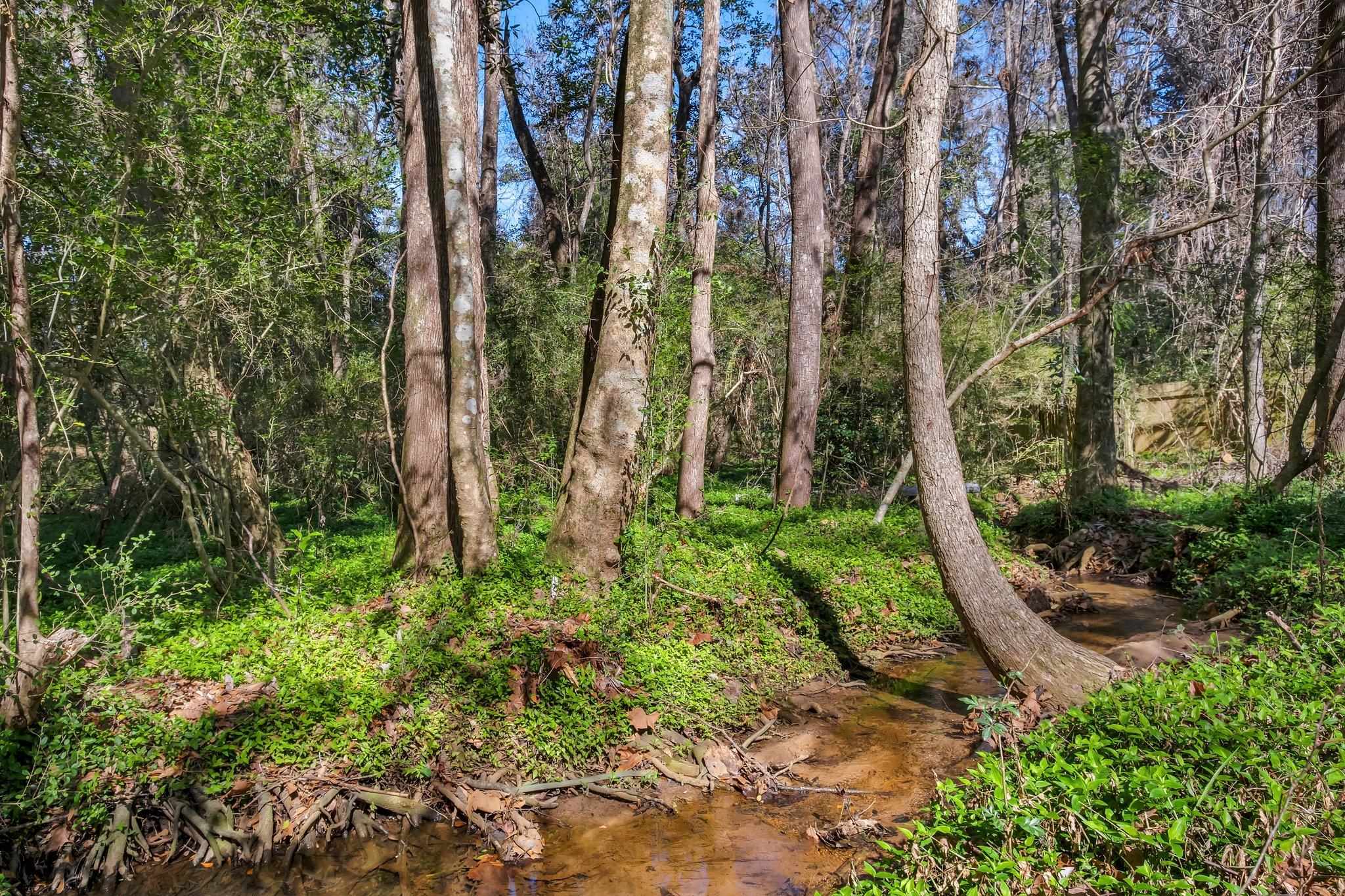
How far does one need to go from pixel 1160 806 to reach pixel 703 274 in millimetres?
7602

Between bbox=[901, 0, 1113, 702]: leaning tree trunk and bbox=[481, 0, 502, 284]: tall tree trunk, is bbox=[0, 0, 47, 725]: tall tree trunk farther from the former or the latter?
bbox=[481, 0, 502, 284]: tall tree trunk

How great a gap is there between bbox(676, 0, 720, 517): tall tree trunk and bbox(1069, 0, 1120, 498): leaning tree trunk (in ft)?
16.5

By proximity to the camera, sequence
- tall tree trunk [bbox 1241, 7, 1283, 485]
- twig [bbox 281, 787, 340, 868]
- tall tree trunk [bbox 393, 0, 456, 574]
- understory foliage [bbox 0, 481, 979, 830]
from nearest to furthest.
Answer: twig [bbox 281, 787, 340, 868]
understory foliage [bbox 0, 481, 979, 830]
tall tree trunk [bbox 393, 0, 456, 574]
tall tree trunk [bbox 1241, 7, 1283, 485]

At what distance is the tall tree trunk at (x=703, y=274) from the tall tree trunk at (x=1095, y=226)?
16.6 ft

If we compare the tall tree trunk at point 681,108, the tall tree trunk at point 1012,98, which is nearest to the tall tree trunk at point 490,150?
the tall tree trunk at point 681,108

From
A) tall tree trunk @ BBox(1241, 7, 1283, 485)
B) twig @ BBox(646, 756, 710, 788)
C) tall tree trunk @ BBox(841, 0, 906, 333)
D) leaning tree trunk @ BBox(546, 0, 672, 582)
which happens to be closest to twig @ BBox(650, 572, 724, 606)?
leaning tree trunk @ BBox(546, 0, 672, 582)

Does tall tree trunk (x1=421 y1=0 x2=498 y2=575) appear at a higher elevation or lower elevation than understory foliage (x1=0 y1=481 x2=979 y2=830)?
higher

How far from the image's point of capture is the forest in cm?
388

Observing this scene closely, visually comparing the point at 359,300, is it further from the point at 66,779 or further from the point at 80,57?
the point at 66,779

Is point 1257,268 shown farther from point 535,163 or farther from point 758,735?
point 535,163

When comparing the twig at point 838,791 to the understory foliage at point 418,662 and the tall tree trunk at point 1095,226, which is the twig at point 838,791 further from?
the tall tree trunk at point 1095,226

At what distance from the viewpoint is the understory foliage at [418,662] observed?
4254mm

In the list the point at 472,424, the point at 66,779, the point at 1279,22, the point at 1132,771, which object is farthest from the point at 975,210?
the point at 66,779

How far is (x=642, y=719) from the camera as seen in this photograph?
5176 millimetres
